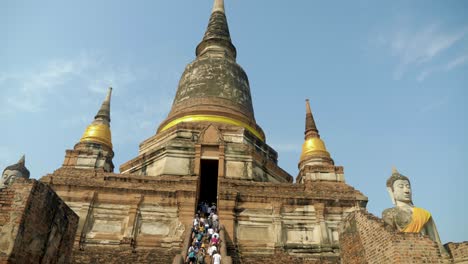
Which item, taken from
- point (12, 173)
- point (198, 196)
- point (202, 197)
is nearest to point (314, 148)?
point (202, 197)

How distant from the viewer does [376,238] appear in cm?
819

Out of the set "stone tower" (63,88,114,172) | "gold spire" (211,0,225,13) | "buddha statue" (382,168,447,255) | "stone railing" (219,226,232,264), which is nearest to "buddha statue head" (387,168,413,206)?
"buddha statue" (382,168,447,255)

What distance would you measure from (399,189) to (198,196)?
7.36 m

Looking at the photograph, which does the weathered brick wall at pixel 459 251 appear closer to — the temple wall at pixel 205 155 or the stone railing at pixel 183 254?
the stone railing at pixel 183 254

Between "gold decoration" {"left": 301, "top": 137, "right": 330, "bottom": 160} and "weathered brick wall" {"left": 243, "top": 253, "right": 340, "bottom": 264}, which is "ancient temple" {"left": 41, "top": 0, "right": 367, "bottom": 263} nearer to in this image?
"weathered brick wall" {"left": 243, "top": 253, "right": 340, "bottom": 264}

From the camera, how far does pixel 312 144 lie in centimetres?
1903

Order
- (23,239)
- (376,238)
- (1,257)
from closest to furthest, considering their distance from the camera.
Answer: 1. (1,257)
2. (23,239)
3. (376,238)

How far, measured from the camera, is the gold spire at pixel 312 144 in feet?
60.8

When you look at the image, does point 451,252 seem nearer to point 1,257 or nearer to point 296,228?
point 296,228

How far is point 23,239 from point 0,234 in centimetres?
35

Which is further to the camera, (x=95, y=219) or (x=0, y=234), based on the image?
(x=95, y=219)

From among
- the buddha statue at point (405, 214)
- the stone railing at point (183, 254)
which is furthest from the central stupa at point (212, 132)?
the buddha statue at point (405, 214)

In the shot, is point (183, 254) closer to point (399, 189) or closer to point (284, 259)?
point (284, 259)

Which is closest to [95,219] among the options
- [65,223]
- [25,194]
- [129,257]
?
[129,257]
